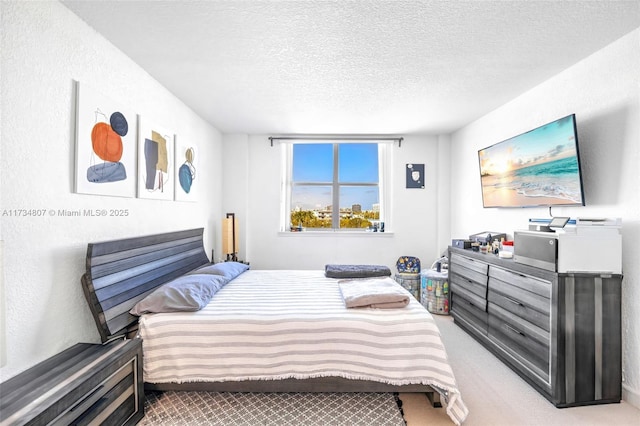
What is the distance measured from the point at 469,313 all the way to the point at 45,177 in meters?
3.80

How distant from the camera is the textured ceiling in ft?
5.91

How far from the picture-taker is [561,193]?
2.49 m

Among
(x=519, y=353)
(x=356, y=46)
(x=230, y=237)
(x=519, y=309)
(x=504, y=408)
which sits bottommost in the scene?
(x=504, y=408)

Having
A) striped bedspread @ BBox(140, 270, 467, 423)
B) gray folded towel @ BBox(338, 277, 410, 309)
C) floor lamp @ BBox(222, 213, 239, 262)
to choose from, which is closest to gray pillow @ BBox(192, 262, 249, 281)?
floor lamp @ BBox(222, 213, 239, 262)

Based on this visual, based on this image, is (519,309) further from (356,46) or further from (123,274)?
(123,274)

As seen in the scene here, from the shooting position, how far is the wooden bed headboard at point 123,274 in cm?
190

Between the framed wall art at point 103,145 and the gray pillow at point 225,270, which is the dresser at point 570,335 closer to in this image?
the gray pillow at point 225,270

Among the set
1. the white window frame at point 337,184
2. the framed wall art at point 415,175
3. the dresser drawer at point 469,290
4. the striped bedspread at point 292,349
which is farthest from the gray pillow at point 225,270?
the framed wall art at point 415,175

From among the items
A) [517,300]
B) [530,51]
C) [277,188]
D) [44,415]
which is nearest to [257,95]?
[277,188]

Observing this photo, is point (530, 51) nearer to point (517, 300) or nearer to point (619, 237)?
point (619, 237)

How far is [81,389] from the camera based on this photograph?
143 centimetres

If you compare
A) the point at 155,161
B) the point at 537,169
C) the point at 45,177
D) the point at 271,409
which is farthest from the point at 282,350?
the point at 537,169

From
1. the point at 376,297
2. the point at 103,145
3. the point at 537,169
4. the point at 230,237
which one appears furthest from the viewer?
the point at 230,237

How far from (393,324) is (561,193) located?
6.07 ft
